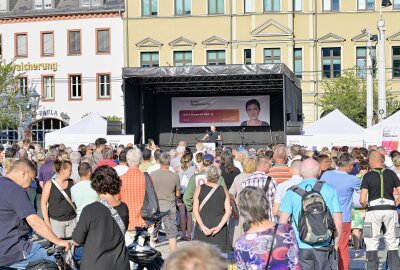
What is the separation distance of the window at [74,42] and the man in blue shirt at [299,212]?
5097cm

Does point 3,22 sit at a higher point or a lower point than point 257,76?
higher

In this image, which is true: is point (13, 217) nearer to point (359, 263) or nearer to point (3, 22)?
point (359, 263)

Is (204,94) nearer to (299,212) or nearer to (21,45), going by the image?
(21,45)

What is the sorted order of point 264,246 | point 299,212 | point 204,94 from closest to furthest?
point 264,246
point 299,212
point 204,94

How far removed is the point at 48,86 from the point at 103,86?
12.5 feet

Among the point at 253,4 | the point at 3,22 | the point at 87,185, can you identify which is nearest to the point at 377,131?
the point at 87,185

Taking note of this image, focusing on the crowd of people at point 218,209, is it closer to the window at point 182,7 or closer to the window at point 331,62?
the window at point 331,62

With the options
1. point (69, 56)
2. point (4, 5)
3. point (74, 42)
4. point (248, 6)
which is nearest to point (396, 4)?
point (248, 6)

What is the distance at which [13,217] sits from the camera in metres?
8.29

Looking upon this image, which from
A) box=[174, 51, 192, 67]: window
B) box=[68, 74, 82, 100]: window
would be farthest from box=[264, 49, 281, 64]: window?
box=[68, 74, 82, 100]: window

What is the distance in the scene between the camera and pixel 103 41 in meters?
59.1

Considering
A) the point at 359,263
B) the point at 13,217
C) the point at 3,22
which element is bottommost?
the point at 359,263

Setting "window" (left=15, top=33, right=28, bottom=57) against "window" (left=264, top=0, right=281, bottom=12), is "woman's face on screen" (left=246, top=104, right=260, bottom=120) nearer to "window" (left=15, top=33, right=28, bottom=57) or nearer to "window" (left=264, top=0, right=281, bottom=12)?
"window" (left=264, top=0, right=281, bottom=12)

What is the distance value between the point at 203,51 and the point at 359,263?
4234 centimetres
